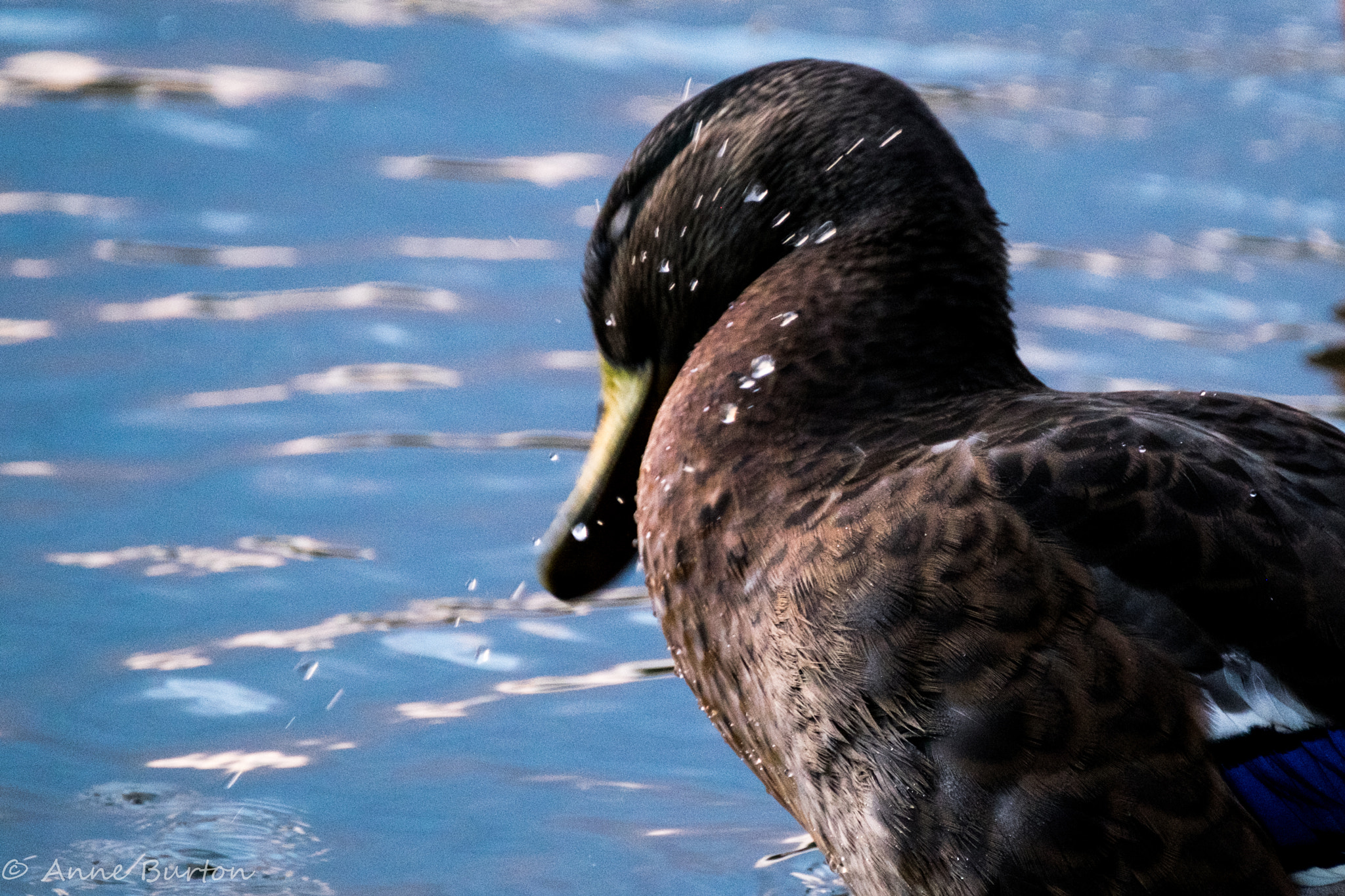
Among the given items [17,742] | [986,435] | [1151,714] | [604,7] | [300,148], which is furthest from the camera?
[604,7]

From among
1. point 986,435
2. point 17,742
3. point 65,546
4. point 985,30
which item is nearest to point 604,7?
point 985,30

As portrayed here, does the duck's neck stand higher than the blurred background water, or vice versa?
the duck's neck

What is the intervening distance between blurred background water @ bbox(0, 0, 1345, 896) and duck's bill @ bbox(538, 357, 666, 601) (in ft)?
1.55

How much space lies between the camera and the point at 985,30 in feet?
28.6

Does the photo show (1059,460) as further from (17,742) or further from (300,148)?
(300,148)

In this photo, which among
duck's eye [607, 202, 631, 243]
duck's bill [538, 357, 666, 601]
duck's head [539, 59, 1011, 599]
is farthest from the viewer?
duck's bill [538, 357, 666, 601]

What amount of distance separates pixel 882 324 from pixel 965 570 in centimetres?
53

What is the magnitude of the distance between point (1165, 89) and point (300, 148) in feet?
12.6

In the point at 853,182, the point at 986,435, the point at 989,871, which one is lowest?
the point at 989,871

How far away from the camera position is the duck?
7.54 feet

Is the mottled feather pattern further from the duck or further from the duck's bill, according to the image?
the duck's bill
